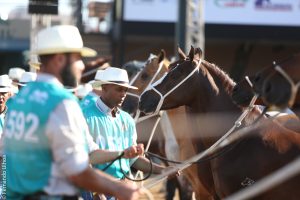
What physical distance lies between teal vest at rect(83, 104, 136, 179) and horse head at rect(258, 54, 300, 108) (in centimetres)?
159

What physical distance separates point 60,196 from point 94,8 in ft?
66.1

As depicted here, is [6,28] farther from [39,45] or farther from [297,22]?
[39,45]

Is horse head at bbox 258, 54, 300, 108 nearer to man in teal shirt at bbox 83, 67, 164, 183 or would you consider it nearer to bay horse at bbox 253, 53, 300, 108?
bay horse at bbox 253, 53, 300, 108

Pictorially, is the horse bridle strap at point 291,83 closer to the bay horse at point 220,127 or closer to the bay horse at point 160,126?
Answer: the bay horse at point 220,127

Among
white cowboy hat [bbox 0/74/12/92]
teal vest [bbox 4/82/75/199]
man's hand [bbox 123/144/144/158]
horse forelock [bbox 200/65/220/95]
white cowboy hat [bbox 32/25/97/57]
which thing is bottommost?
white cowboy hat [bbox 0/74/12/92]

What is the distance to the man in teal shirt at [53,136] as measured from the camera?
3855 mm

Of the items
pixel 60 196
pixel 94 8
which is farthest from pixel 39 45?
pixel 94 8

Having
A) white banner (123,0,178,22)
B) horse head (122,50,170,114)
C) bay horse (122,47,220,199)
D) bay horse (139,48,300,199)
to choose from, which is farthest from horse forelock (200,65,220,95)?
white banner (123,0,178,22)

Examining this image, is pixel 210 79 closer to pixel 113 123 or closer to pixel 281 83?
pixel 113 123

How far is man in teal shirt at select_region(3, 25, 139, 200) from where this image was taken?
152 inches

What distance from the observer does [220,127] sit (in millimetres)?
7207

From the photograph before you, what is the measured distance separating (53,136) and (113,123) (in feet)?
9.16

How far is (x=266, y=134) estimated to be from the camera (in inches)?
256

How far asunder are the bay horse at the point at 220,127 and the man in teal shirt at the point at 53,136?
261 centimetres
